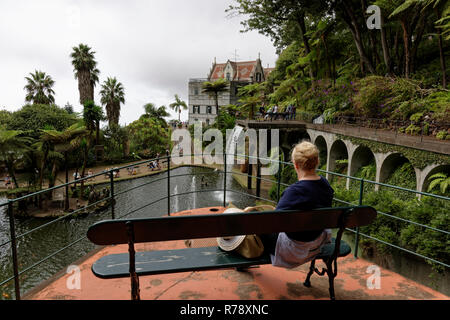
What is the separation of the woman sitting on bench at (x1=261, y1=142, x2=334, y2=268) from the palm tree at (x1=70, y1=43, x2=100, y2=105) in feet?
119

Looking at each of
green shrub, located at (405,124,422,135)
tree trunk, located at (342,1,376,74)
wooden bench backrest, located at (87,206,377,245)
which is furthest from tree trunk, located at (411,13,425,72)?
wooden bench backrest, located at (87,206,377,245)

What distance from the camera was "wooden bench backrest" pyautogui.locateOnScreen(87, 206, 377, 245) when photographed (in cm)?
212

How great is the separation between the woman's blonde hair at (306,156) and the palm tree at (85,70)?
36.4m

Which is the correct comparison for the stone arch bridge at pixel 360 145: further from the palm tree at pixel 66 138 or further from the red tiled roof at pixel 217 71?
the red tiled roof at pixel 217 71

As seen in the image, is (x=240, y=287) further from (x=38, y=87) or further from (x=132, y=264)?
(x=38, y=87)

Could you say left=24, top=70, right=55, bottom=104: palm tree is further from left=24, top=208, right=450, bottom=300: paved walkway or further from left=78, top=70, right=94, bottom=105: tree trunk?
left=24, top=208, right=450, bottom=300: paved walkway

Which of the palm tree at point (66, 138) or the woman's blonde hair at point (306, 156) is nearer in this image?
the woman's blonde hair at point (306, 156)

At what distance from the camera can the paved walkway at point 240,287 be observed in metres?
2.93

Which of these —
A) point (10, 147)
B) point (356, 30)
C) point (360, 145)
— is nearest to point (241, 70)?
point (356, 30)

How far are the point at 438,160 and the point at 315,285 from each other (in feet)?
32.6

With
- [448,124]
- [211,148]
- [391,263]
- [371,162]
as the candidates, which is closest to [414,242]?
[391,263]

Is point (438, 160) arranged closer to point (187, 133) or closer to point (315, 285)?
point (315, 285)

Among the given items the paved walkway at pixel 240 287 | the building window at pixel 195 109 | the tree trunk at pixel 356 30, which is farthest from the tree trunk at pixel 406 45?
the building window at pixel 195 109

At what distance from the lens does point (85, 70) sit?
33781 millimetres
